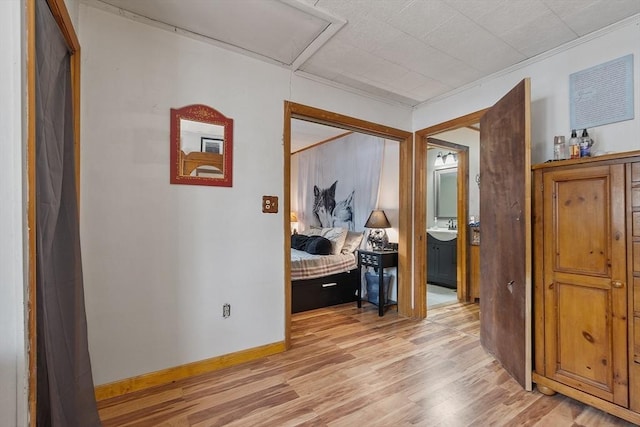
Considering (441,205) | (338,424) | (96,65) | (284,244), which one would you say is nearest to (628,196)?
(338,424)

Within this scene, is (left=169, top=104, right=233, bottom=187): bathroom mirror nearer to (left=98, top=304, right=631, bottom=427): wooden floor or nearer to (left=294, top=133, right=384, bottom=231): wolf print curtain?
(left=98, top=304, right=631, bottom=427): wooden floor

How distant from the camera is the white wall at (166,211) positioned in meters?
1.79

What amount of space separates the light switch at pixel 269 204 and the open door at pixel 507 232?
1.78m

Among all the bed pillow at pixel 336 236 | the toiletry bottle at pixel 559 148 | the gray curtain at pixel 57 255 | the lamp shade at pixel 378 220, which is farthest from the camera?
the bed pillow at pixel 336 236

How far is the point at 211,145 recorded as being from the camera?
Result: 2.15 metres

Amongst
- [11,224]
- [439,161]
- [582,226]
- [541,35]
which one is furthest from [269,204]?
[439,161]

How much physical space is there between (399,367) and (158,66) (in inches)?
110

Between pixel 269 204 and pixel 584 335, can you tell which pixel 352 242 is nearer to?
pixel 269 204

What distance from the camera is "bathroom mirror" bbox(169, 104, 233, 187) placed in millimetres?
2025

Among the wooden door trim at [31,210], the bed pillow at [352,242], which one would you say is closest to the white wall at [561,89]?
the bed pillow at [352,242]

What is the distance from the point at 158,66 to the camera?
6.46ft

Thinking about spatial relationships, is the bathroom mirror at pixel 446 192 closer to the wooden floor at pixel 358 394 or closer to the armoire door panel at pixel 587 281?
the wooden floor at pixel 358 394

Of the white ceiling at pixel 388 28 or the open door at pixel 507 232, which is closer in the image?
the white ceiling at pixel 388 28

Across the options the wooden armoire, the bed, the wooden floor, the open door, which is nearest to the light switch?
the bed
